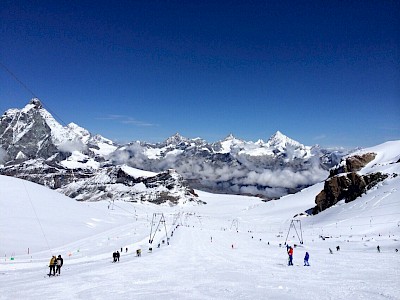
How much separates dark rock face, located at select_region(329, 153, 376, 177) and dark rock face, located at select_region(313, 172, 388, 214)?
3145cm

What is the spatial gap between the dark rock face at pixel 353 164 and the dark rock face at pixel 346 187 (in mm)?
31453

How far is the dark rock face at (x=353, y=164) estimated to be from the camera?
18775cm

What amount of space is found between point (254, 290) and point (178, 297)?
498cm

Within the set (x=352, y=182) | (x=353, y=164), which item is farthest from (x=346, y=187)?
(x=353, y=164)

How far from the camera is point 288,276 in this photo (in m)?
28.3

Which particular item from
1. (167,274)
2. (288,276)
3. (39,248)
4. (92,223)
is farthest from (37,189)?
(288,276)

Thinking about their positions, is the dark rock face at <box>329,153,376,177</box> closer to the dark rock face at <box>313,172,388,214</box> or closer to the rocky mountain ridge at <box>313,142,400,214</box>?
the rocky mountain ridge at <box>313,142,400,214</box>

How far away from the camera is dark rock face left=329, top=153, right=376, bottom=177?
187750mm

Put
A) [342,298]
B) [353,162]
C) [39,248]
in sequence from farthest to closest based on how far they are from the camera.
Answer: [353,162] < [39,248] < [342,298]

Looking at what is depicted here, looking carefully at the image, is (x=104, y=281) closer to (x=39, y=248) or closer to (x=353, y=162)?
(x=39, y=248)

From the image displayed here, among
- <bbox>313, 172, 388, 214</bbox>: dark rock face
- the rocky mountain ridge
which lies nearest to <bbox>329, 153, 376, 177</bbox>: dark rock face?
the rocky mountain ridge

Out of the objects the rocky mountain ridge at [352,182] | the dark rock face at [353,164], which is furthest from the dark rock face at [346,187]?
the dark rock face at [353,164]

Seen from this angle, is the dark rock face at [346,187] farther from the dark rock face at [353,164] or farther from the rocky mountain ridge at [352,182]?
the dark rock face at [353,164]

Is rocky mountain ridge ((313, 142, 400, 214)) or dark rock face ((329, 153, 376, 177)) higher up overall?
dark rock face ((329, 153, 376, 177))
